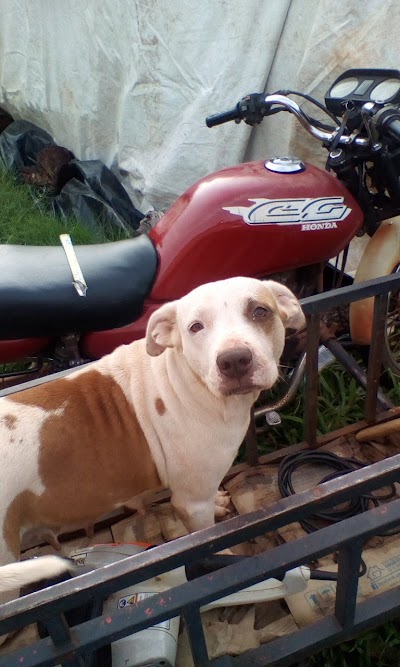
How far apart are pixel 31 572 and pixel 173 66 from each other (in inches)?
127

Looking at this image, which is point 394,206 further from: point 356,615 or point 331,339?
point 356,615

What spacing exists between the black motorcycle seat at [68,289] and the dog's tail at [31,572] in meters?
0.96

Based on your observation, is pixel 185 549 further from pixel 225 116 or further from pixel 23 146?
pixel 23 146

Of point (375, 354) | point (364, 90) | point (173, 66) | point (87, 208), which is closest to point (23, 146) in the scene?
point (87, 208)

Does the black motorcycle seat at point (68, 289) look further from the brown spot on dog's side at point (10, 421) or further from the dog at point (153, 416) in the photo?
the brown spot on dog's side at point (10, 421)

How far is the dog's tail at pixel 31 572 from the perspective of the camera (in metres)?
1.05

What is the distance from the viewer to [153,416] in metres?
1.65

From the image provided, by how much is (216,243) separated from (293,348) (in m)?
0.66

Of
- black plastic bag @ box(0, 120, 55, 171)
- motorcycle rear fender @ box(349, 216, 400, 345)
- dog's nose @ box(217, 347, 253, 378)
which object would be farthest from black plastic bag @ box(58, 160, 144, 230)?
dog's nose @ box(217, 347, 253, 378)

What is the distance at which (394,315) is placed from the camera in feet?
8.23

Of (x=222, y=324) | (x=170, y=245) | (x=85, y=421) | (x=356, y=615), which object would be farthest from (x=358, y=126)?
(x=356, y=615)

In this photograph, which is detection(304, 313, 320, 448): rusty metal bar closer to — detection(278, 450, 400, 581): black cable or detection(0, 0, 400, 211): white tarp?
detection(278, 450, 400, 581): black cable

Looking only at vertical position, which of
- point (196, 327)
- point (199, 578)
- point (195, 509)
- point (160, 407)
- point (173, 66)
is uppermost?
point (173, 66)

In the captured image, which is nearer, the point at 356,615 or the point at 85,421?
the point at 356,615
